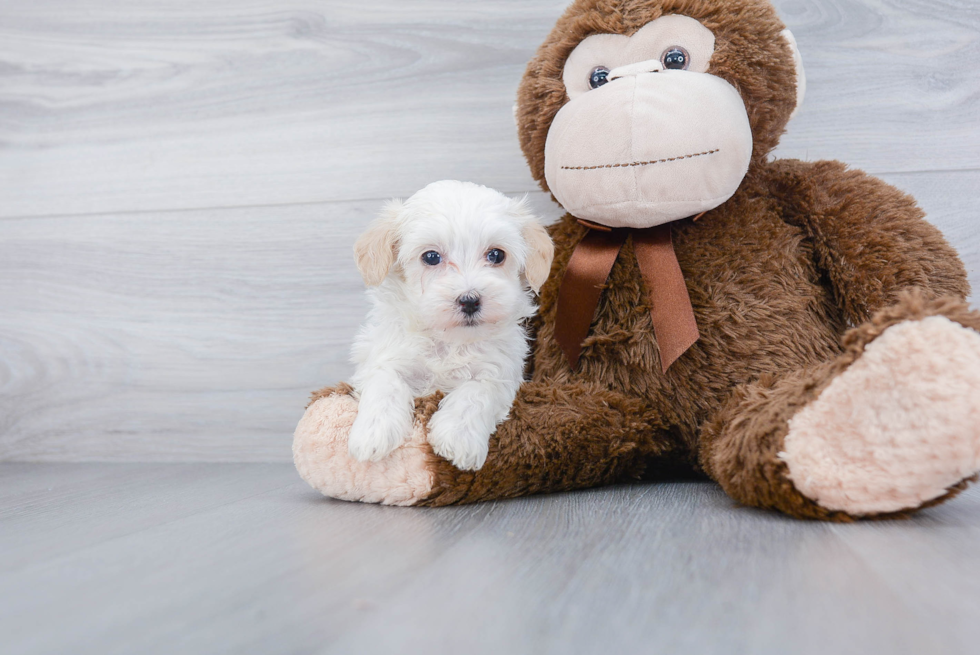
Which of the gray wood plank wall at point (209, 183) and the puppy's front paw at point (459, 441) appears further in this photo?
the gray wood plank wall at point (209, 183)

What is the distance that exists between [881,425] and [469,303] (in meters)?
0.54

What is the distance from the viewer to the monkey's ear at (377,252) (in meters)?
1.08

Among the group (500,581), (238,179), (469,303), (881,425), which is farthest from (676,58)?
(238,179)

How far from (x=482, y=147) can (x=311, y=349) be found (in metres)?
0.59

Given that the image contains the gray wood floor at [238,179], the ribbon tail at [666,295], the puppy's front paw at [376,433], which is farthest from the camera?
the gray wood floor at [238,179]

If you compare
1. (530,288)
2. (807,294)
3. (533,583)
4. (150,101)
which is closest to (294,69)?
(150,101)

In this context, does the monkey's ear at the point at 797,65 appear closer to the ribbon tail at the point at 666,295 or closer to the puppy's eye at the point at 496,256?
the ribbon tail at the point at 666,295

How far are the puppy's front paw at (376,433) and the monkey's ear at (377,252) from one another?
0.22m

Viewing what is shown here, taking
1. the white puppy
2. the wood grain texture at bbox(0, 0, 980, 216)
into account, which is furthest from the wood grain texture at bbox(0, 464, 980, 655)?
the wood grain texture at bbox(0, 0, 980, 216)

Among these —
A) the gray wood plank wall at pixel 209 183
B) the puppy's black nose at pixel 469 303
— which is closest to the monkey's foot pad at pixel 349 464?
the puppy's black nose at pixel 469 303

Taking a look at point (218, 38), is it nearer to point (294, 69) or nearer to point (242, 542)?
point (294, 69)

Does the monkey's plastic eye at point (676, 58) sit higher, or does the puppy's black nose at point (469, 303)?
the monkey's plastic eye at point (676, 58)

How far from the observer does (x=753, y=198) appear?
1.15 m

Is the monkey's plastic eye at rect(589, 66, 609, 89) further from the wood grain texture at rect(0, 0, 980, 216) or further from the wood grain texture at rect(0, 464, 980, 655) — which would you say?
the wood grain texture at rect(0, 464, 980, 655)
